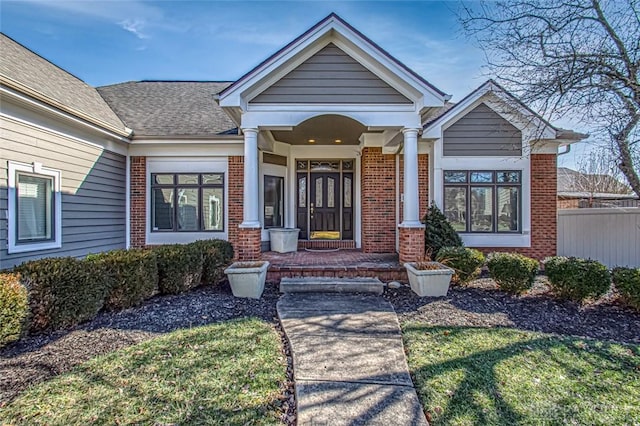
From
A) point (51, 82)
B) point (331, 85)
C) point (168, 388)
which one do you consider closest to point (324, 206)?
point (331, 85)

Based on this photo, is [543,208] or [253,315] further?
[543,208]

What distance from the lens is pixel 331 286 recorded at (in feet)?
21.0

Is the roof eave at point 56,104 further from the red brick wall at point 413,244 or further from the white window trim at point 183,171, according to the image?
the red brick wall at point 413,244

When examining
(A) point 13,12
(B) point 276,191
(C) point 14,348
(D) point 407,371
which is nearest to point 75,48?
(A) point 13,12

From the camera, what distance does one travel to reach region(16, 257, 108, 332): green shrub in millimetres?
4137

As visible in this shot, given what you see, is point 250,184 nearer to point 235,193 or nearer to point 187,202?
point 235,193

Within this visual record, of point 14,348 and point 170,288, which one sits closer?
point 14,348

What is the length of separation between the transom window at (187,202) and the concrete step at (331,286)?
370 cm

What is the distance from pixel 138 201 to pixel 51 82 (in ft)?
10.4

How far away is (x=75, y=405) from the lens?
9.29ft

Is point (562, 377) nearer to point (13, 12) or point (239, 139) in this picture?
point (239, 139)

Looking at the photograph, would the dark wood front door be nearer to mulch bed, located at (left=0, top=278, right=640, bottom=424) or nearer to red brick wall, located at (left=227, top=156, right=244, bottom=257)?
red brick wall, located at (left=227, top=156, right=244, bottom=257)

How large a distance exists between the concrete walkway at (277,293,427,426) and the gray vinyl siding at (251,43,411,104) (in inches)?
161

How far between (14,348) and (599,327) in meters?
7.24
